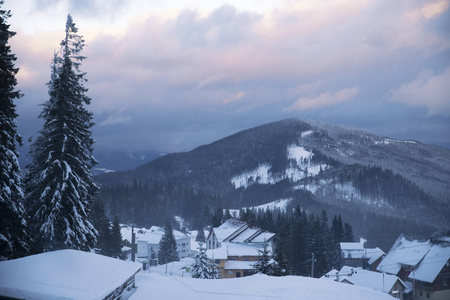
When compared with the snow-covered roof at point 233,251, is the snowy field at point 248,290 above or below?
above

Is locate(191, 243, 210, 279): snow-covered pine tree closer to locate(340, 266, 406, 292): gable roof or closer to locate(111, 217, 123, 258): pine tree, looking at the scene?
locate(340, 266, 406, 292): gable roof

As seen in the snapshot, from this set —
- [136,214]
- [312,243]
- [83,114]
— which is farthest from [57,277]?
[136,214]

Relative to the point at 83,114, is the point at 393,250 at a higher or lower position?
lower

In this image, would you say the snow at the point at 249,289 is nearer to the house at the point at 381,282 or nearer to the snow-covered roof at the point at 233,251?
the house at the point at 381,282

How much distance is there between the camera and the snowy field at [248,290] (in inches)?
604

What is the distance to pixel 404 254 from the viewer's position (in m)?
57.5

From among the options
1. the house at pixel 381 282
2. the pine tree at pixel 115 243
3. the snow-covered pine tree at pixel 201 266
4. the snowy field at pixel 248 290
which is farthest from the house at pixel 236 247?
the snowy field at pixel 248 290

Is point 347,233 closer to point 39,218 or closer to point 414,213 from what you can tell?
point 39,218

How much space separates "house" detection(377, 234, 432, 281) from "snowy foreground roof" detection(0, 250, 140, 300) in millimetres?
49278

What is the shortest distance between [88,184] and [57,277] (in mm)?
14362

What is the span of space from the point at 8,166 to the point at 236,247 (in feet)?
139

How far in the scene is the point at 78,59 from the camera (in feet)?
84.7

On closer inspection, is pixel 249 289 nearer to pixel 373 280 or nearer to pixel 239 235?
pixel 373 280

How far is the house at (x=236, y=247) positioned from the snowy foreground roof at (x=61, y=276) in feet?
95.6
